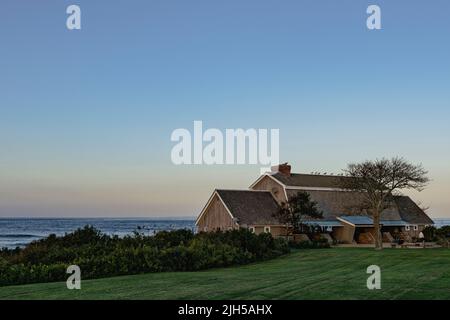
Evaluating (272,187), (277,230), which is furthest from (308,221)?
→ (272,187)

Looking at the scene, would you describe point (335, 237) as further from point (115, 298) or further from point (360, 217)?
point (115, 298)

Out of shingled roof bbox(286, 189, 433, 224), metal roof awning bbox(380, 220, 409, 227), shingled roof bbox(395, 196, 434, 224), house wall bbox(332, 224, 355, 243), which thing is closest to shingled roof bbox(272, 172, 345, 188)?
shingled roof bbox(286, 189, 433, 224)

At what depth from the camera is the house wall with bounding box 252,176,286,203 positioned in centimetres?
5388

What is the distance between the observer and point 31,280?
71.3 ft

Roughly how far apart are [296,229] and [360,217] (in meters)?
10.5

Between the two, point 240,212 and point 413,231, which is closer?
point 240,212

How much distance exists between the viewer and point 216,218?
51781mm

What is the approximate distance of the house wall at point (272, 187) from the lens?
5388 cm

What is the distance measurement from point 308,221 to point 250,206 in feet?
19.0

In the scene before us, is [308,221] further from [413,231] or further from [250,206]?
[413,231]

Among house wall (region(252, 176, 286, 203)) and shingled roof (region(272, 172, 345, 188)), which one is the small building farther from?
shingled roof (region(272, 172, 345, 188))

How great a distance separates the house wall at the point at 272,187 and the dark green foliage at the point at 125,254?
20.3 m
